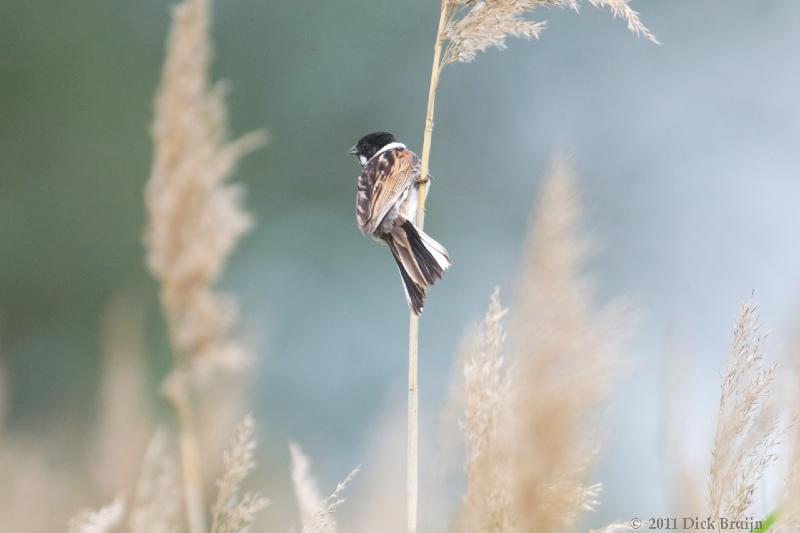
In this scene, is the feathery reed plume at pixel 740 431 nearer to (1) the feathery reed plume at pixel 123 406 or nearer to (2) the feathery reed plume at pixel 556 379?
(2) the feathery reed plume at pixel 556 379

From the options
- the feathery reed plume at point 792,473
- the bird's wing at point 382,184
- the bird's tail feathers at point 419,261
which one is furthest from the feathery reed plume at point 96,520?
the bird's wing at point 382,184

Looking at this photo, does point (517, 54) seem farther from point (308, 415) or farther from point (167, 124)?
point (167, 124)

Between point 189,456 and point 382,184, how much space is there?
1418mm

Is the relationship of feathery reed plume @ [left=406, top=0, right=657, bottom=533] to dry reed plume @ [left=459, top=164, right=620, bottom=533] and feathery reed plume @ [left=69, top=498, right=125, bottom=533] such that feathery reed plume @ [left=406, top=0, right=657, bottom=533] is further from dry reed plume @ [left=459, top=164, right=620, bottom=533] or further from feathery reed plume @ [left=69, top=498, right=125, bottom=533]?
feathery reed plume @ [left=69, top=498, right=125, bottom=533]

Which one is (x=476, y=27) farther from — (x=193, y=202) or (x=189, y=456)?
(x=189, y=456)

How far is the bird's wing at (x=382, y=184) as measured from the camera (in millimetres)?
2582

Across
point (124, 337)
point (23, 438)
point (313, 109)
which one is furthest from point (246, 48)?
point (124, 337)

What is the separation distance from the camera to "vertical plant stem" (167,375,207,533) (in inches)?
54.5

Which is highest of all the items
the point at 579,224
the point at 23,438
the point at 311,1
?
the point at 311,1

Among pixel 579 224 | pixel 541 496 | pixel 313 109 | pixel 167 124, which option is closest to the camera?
pixel 541 496

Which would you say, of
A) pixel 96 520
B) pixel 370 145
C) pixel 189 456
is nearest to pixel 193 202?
pixel 189 456

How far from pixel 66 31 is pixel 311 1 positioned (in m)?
2.81

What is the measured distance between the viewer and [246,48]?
39.1 ft
